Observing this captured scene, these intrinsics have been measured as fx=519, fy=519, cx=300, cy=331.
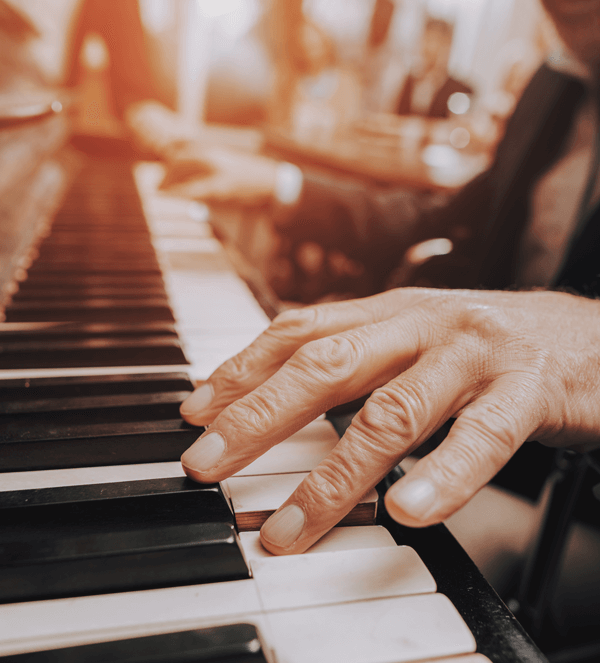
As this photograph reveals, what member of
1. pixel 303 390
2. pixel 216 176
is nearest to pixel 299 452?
pixel 303 390

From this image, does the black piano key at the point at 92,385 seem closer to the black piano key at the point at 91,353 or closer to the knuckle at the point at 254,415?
the black piano key at the point at 91,353

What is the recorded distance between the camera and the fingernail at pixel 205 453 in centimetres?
42

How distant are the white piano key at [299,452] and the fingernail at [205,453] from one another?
0.12 ft

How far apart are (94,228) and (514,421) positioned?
0.96 metres

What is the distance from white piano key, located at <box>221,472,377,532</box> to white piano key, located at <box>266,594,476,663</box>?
0.26 feet

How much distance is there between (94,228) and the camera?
43.2 inches

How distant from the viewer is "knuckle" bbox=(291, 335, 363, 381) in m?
0.48

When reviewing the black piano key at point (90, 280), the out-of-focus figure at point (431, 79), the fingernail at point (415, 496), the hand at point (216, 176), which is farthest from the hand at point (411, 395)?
the out-of-focus figure at point (431, 79)

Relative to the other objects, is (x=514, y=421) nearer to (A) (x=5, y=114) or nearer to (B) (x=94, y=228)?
(A) (x=5, y=114)

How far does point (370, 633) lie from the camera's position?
315mm

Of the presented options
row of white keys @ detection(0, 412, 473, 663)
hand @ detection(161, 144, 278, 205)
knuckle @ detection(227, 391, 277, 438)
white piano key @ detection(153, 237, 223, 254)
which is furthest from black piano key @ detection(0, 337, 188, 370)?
hand @ detection(161, 144, 278, 205)

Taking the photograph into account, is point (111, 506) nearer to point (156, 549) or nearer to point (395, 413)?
point (156, 549)

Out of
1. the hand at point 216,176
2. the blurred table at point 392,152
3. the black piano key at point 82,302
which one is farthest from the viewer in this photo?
the blurred table at point 392,152

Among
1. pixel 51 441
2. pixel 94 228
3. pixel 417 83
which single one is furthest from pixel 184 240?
pixel 417 83
